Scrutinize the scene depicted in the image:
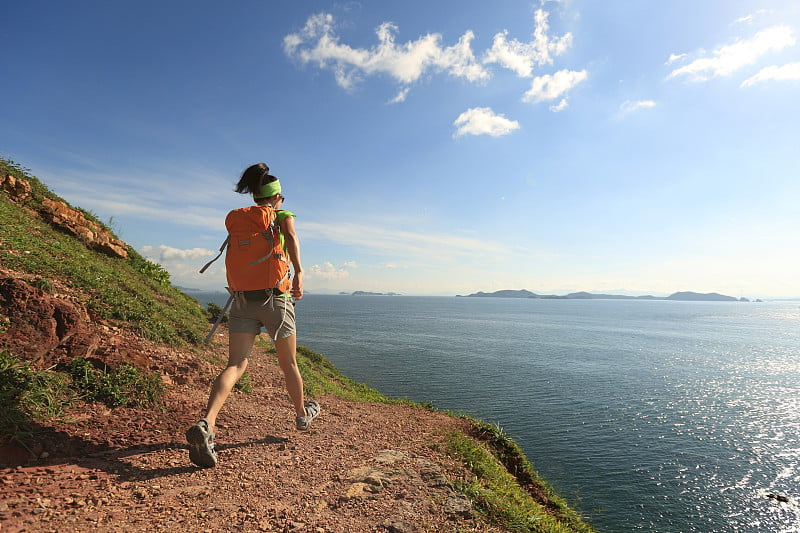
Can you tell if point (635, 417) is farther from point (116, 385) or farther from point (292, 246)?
point (116, 385)

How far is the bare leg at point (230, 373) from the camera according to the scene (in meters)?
3.85

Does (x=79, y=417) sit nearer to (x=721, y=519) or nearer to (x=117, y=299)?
(x=117, y=299)

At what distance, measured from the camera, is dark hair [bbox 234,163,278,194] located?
4441mm

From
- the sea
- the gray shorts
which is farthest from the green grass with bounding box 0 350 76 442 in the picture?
the sea

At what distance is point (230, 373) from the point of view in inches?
159

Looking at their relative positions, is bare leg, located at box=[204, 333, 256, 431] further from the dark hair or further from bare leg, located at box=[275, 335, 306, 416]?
the dark hair

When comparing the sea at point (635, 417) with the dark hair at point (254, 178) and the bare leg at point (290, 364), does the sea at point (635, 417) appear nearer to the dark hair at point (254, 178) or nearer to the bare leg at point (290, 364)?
the bare leg at point (290, 364)

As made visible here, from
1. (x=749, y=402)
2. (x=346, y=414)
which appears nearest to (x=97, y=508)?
(x=346, y=414)

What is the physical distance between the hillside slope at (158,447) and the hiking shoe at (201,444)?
0.38 ft

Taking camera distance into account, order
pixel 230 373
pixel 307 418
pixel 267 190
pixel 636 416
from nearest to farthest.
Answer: pixel 230 373, pixel 267 190, pixel 307 418, pixel 636 416

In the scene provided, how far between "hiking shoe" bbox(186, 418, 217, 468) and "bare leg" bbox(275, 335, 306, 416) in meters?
0.94

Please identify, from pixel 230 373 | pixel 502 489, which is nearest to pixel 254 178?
pixel 230 373

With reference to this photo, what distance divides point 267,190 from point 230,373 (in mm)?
2036

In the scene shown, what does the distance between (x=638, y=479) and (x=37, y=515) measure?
67.2ft
